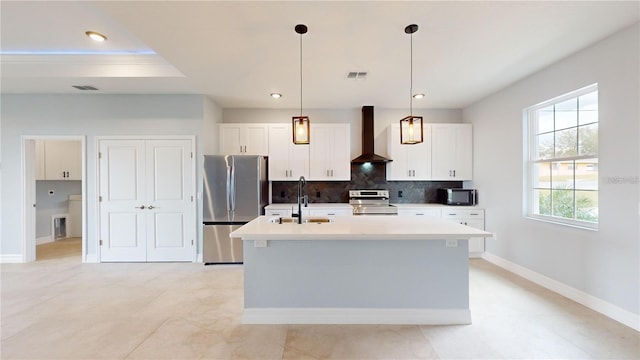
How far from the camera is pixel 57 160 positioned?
18.2ft

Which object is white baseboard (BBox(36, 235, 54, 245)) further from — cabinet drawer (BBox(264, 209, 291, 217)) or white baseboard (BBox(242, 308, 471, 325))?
white baseboard (BBox(242, 308, 471, 325))

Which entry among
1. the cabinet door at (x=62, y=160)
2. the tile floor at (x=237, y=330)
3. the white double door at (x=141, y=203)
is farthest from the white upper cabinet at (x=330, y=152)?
the cabinet door at (x=62, y=160)

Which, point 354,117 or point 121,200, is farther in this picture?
point 354,117

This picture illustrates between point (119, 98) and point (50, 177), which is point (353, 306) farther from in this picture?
point (50, 177)

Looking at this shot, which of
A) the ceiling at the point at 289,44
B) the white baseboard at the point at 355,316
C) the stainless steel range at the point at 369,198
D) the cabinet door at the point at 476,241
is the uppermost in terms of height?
the ceiling at the point at 289,44

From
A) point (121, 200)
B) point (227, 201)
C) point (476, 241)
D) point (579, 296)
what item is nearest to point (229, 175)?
point (227, 201)

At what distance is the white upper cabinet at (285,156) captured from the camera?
4.78 m

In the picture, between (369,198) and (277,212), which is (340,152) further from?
(277,212)

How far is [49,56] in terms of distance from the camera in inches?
134

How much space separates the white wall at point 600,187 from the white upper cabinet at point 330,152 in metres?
2.36

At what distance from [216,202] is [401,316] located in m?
3.01

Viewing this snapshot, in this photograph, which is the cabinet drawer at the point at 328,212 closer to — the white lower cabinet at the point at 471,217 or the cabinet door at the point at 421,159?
the cabinet door at the point at 421,159

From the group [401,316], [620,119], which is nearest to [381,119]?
[620,119]

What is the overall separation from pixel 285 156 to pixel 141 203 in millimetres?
2342
